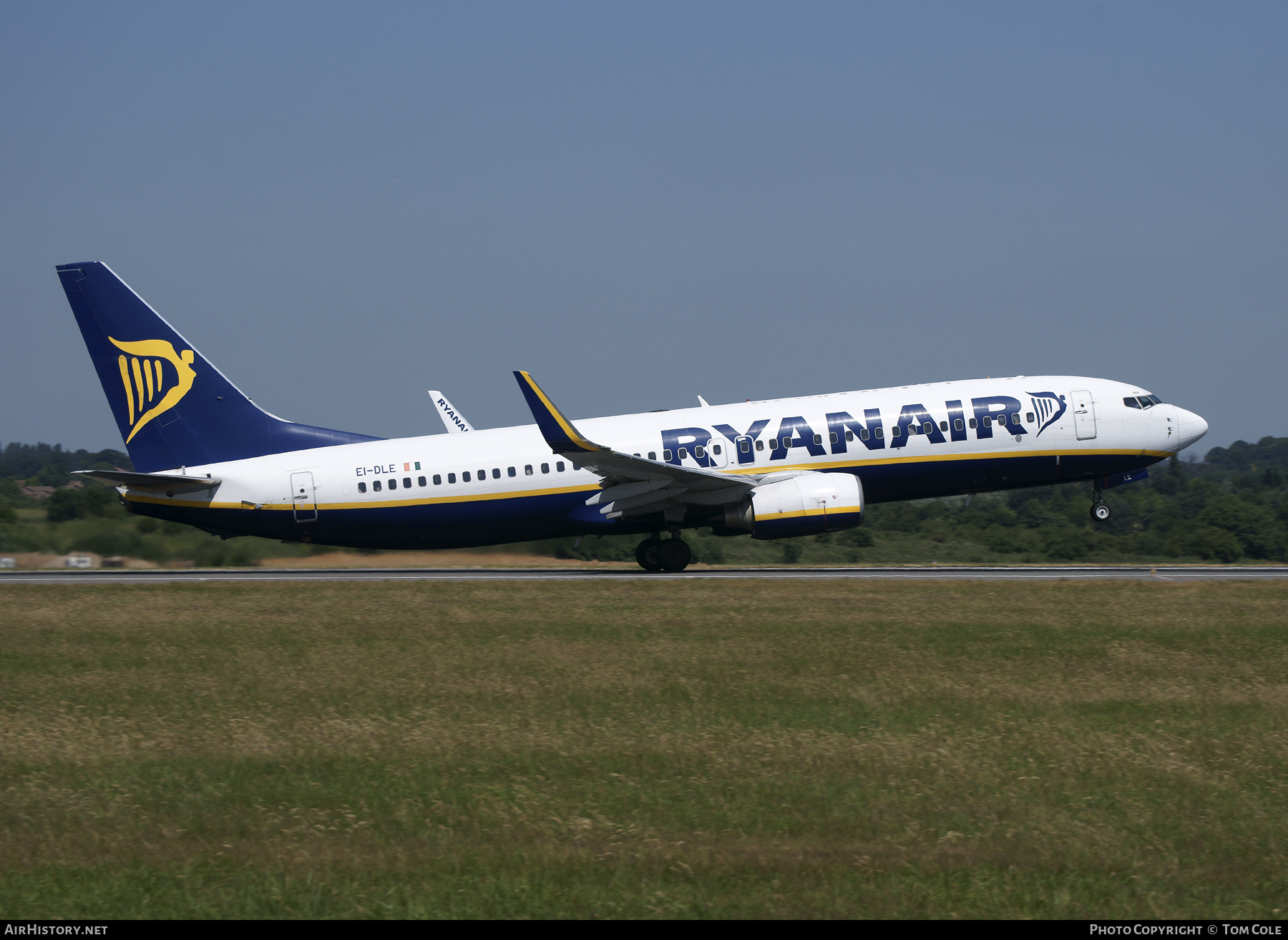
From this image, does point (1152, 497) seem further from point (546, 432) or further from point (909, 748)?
point (909, 748)

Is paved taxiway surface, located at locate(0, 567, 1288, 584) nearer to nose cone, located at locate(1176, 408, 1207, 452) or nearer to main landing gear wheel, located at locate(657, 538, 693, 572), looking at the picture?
main landing gear wheel, located at locate(657, 538, 693, 572)

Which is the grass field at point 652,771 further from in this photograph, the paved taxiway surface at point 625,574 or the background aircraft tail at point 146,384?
the background aircraft tail at point 146,384

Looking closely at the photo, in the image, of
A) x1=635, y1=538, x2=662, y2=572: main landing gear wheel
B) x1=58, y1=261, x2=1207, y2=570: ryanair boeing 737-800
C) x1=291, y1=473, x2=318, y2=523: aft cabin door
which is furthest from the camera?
x1=635, y1=538, x2=662, y2=572: main landing gear wheel

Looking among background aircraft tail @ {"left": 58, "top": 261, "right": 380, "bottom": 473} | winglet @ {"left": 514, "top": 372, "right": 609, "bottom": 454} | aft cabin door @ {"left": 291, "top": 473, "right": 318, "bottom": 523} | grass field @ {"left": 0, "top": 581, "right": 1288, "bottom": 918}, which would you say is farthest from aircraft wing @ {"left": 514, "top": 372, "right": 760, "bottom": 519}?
background aircraft tail @ {"left": 58, "top": 261, "right": 380, "bottom": 473}

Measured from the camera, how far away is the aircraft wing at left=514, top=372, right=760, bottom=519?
23.8 metres

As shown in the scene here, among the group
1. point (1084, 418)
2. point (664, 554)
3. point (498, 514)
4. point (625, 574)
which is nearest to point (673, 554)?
point (664, 554)

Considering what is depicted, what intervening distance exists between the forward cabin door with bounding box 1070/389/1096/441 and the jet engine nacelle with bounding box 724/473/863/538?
6.11 m

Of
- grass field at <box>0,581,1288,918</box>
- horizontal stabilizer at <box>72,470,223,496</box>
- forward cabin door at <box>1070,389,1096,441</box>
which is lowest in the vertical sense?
grass field at <box>0,581,1288,918</box>

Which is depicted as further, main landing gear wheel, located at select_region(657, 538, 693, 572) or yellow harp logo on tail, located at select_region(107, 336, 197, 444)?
main landing gear wheel, located at select_region(657, 538, 693, 572)

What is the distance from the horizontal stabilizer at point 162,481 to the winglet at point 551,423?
27.7 feet

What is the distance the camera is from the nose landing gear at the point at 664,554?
89.2ft

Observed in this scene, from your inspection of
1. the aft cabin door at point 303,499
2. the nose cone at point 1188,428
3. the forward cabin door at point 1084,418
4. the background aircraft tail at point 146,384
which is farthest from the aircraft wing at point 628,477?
the nose cone at point 1188,428

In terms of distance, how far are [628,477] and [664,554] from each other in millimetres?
2787

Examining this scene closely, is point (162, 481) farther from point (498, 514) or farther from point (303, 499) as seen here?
point (498, 514)
